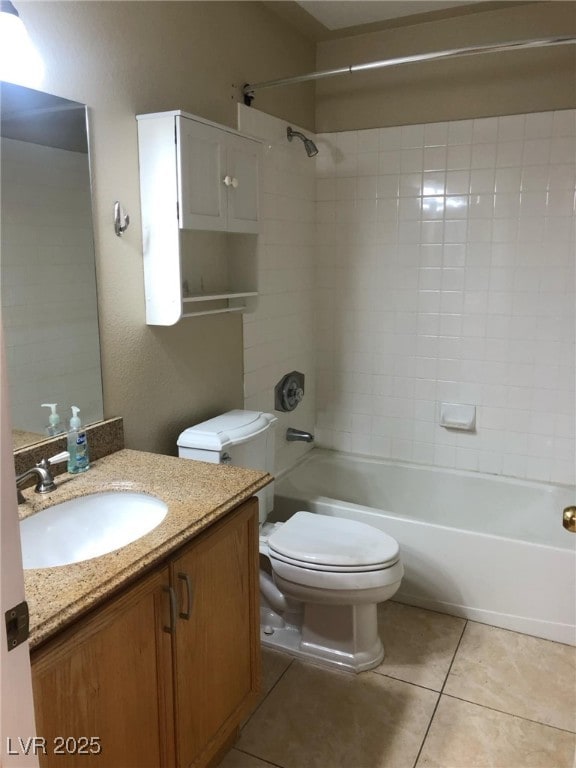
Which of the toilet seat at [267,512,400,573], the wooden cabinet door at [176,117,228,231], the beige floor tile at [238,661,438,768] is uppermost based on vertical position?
the wooden cabinet door at [176,117,228,231]

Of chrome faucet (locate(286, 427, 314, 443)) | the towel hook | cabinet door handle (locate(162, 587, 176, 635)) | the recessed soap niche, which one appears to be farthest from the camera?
chrome faucet (locate(286, 427, 314, 443))

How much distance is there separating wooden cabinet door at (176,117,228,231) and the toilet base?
1.45 metres

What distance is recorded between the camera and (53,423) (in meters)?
1.75

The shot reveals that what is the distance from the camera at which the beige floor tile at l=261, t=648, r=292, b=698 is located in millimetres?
2115

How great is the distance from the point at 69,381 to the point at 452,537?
1.60 meters

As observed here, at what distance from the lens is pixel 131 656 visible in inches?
50.7

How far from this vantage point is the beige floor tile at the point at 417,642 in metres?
2.16

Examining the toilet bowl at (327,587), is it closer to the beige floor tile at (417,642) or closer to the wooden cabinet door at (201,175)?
the beige floor tile at (417,642)

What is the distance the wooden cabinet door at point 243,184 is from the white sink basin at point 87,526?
1060 mm

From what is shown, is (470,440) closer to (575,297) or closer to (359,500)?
(359,500)

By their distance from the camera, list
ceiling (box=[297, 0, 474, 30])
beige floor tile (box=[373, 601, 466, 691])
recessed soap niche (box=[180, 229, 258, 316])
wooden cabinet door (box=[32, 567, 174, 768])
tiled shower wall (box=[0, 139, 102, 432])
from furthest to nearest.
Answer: ceiling (box=[297, 0, 474, 30]) < recessed soap niche (box=[180, 229, 258, 316]) < beige floor tile (box=[373, 601, 466, 691]) < tiled shower wall (box=[0, 139, 102, 432]) < wooden cabinet door (box=[32, 567, 174, 768])

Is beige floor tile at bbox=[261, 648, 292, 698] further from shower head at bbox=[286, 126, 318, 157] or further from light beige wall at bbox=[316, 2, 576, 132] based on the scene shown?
light beige wall at bbox=[316, 2, 576, 132]

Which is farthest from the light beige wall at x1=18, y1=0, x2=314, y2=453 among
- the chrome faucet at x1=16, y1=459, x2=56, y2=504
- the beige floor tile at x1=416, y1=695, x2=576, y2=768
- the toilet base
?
the beige floor tile at x1=416, y1=695, x2=576, y2=768

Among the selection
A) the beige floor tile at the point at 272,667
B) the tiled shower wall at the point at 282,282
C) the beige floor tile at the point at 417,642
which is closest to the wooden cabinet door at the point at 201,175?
the tiled shower wall at the point at 282,282
